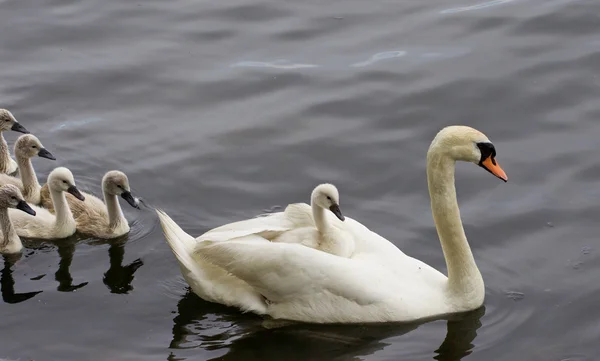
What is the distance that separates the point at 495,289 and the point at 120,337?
3.23m

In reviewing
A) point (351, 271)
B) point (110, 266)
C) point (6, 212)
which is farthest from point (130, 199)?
point (351, 271)

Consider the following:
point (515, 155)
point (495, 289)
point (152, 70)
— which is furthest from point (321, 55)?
point (495, 289)

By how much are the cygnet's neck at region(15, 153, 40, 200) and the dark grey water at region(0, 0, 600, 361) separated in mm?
568

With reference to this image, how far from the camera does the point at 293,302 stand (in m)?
9.08

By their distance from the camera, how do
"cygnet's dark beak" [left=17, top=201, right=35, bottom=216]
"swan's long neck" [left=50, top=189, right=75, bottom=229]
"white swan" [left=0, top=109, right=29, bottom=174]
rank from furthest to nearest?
1. "white swan" [left=0, top=109, right=29, bottom=174]
2. "swan's long neck" [left=50, top=189, right=75, bottom=229]
3. "cygnet's dark beak" [left=17, top=201, right=35, bottom=216]

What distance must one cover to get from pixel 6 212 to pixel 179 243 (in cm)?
199

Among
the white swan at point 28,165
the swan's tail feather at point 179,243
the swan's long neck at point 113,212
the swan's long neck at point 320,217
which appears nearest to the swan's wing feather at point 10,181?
the white swan at point 28,165

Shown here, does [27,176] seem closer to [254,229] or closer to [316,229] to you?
[254,229]

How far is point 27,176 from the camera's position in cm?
1147

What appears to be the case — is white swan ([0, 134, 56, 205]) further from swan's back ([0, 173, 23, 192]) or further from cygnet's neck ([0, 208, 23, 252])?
cygnet's neck ([0, 208, 23, 252])

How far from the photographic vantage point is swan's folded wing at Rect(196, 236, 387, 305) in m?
8.84

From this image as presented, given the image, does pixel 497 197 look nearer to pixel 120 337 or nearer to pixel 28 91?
pixel 120 337

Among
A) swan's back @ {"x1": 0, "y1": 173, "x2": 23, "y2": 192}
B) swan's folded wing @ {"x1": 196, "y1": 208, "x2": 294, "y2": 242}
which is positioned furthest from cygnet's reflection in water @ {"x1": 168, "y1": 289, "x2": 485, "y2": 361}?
swan's back @ {"x1": 0, "y1": 173, "x2": 23, "y2": 192}

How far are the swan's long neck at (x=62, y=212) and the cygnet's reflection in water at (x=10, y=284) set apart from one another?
0.52m
